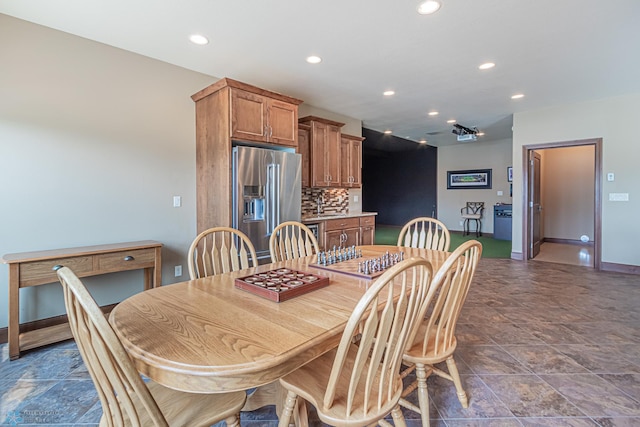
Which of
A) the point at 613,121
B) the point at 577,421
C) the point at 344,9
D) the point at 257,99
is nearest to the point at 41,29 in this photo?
the point at 257,99

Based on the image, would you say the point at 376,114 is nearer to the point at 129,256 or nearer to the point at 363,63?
the point at 363,63

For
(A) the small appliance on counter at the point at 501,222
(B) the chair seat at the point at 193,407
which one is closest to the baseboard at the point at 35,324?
(B) the chair seat at the point at 193,407

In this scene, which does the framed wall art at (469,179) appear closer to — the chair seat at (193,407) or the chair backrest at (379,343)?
the chair backrest at (379,343)

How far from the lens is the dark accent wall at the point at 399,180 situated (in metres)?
9.74

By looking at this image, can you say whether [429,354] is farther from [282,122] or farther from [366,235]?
[366,235]

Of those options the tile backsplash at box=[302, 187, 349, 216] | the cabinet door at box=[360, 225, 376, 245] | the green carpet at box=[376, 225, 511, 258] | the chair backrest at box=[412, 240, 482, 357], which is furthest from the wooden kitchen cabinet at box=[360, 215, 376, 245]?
the chair backrest at box=[412, 240, 482, 357]

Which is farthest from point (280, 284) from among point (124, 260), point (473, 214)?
point (473, 214)

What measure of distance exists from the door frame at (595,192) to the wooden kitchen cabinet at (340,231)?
2.97m

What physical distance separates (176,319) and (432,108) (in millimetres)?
5153

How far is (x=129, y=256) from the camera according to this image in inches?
109

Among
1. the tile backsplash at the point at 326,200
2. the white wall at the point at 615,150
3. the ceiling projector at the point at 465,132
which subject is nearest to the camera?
the white wall at the point at 615,150

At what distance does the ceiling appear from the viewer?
239cm

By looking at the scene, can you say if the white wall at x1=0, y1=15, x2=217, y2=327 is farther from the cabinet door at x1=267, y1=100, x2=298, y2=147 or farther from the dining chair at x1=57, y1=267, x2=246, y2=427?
the dining chair at x1=57, y1=267, x2=246, y2=427

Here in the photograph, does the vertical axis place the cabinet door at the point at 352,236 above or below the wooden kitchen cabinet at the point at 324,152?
below
